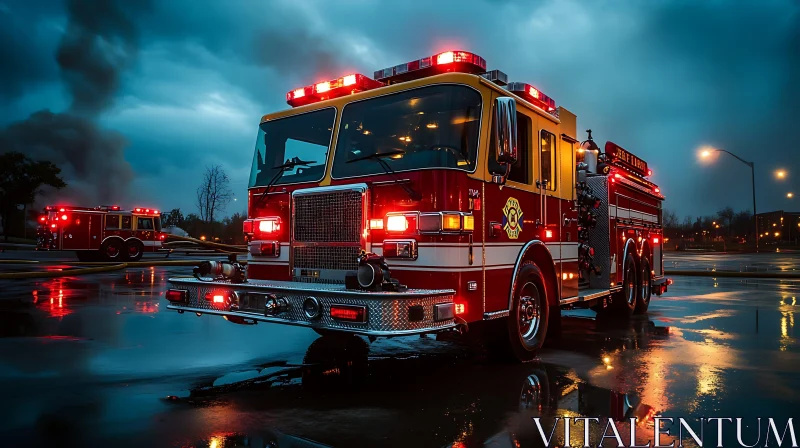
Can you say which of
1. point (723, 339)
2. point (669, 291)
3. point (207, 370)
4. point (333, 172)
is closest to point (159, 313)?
point (207, 370)

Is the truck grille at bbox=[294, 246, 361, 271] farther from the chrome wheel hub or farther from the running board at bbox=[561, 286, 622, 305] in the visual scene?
the running board at bbox=[561, 286, 622, 305]

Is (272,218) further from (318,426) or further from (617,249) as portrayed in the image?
(617,249)

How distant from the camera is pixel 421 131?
16.8ft

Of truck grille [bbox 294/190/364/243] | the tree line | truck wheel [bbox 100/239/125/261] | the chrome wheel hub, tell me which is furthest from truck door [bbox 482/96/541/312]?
the tree line

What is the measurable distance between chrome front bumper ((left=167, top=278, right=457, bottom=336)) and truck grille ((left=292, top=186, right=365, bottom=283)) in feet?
1.31

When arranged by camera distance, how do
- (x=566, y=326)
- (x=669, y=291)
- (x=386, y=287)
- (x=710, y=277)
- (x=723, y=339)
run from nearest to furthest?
(x=386, y=287) < (x=723, y=339) < (x=566, y=326) < (x=669, y=291) < (x=710, y=277)

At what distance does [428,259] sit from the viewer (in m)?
4.82

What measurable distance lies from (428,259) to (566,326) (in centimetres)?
493

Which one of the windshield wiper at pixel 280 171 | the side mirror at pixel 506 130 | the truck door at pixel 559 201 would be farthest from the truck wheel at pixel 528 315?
the windshield wiper at pixel 280 171

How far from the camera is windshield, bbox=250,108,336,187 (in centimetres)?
580

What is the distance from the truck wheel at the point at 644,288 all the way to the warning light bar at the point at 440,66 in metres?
6.53

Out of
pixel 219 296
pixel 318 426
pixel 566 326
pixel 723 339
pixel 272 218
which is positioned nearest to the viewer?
pixel 318 426

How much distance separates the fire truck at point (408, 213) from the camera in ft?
15.6

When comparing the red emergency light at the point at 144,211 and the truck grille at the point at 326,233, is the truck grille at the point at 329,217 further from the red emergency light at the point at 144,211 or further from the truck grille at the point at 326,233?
the red emergency light at the point at 144,211
